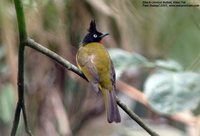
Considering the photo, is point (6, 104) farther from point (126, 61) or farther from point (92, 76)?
point (92, 76)

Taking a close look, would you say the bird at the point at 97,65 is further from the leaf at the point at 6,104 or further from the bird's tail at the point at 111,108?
the leaf at the point at 6,104

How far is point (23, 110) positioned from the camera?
2.89ft

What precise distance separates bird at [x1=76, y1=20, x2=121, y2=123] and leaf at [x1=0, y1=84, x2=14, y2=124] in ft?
3.38

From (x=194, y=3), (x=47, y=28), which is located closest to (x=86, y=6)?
(x=47, y=28)

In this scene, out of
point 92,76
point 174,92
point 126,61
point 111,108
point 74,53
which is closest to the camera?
point 111,108

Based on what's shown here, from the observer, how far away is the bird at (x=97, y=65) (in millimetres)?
1196

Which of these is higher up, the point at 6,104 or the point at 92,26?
the point at 92,26

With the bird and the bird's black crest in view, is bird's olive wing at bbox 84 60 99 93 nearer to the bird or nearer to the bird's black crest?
the bird

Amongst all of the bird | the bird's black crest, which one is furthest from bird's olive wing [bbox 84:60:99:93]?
the bird's black crest

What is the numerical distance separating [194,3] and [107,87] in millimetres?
280

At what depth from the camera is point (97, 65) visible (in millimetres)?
1303

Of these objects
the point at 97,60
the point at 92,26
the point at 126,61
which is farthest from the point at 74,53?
the point at 92,26

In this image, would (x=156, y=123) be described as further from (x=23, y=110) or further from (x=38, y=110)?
(x=23, y=110)

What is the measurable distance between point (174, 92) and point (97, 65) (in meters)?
0.21
